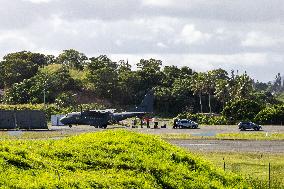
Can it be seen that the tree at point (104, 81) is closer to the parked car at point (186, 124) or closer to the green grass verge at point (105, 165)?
the parked car at point (186, 124)

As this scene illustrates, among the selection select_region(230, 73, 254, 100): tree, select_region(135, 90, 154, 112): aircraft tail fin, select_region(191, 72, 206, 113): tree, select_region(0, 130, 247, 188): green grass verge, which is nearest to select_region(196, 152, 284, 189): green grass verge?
select_region(0, 130, 247, 188): green grass verge

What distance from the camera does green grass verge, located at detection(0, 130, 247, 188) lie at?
13352mm

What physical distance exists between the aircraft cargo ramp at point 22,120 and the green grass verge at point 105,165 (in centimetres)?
6871

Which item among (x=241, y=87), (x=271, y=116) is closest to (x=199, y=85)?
(x=241, y=87)

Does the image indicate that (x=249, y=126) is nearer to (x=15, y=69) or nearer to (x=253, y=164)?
(x=253, y=164)

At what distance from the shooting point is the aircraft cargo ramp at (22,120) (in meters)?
86.0

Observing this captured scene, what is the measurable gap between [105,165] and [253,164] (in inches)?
958

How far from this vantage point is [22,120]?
86625 mm

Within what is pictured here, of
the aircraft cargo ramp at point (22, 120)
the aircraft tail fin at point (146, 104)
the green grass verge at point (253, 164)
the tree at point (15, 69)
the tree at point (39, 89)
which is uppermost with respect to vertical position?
the tree at point (15, 69)

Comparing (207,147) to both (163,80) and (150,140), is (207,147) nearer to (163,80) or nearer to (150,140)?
(150,140)

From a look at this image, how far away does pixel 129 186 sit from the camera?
14.7 m

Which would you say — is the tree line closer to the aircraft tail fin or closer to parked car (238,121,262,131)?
the aircraft tail fin

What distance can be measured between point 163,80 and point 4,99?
156ft

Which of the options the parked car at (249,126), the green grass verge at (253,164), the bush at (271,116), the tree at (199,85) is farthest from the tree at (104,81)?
the green grass verge at (253,164)
